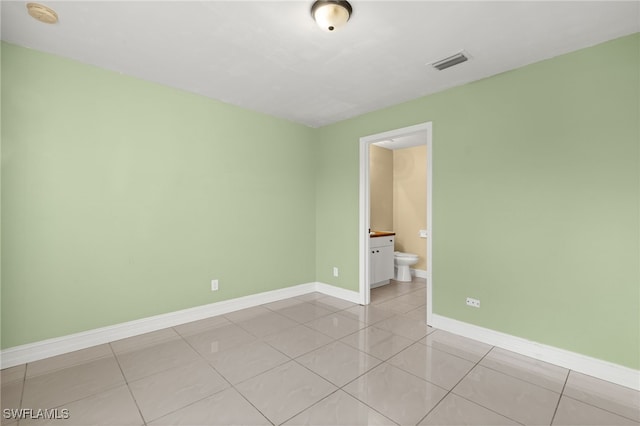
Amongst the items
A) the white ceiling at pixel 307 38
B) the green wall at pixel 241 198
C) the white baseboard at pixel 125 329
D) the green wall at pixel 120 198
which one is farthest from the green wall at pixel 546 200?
the green wall at pixel 120 198

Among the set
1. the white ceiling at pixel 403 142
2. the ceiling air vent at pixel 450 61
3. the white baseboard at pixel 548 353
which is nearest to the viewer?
the white baseboard at pixel 548 353

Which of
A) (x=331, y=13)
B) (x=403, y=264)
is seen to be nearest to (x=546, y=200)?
(x=331, y=13)

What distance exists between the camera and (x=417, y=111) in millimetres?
3266

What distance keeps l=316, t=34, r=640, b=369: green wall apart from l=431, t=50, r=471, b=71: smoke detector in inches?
19.7

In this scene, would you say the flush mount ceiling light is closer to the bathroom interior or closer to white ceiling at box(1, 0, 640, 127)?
white ceiling at box(1, 0, 640, 127)

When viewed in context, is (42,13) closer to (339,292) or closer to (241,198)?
(241,198)

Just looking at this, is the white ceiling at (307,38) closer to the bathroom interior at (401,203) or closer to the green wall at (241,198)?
the green wall at (241,198)

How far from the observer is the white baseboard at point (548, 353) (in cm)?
206

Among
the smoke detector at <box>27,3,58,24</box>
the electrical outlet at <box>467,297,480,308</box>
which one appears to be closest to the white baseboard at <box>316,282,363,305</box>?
the electrical outlet at <box>467,297,480,308</box>

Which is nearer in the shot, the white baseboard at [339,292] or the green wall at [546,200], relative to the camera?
the green wall at [546,200]

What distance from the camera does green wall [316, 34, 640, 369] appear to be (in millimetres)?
2086

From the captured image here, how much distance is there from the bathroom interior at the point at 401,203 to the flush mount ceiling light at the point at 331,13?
331cm

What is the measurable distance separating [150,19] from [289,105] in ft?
5.85

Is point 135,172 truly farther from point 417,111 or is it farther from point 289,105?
point 417,111
